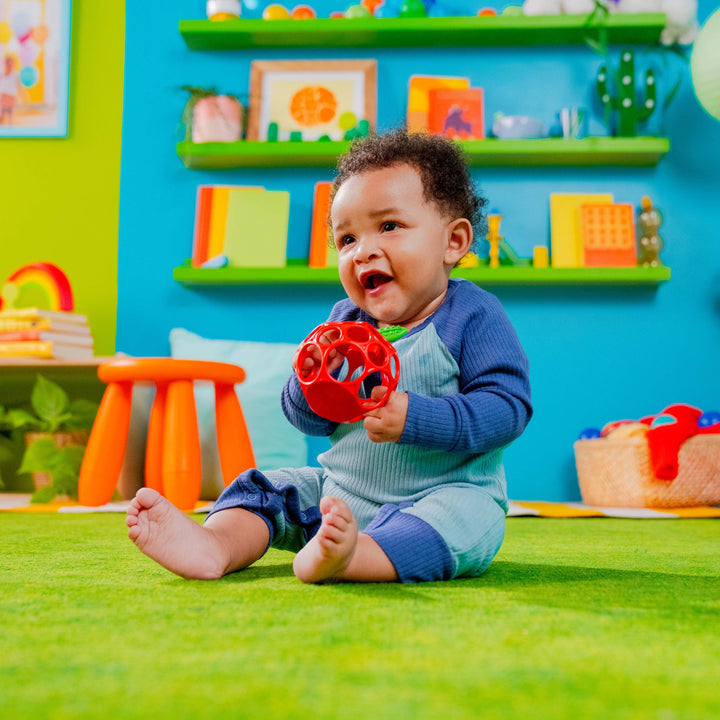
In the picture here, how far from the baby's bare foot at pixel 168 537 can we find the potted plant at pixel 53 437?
1248 millimetres

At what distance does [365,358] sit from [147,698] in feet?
1.33

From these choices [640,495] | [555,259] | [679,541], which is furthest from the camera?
[555,259]

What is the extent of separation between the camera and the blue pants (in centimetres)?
72

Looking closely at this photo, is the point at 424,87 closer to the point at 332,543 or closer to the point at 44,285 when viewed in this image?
the point at 44,285

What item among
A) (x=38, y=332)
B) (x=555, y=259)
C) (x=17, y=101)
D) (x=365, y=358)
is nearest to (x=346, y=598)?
(x=365, y=358)

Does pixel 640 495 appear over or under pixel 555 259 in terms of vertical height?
under

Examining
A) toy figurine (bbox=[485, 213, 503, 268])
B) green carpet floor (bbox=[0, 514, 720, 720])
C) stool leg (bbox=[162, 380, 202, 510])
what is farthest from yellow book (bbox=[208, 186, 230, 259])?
green carpet floor (bbox=[0, 514, 720, 720])

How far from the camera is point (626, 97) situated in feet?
7.49

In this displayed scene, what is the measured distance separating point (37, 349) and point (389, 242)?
1.36 metres

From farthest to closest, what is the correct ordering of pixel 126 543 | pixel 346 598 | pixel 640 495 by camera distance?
pixel 640 495 → pixel 126 543 → pixel 346 598

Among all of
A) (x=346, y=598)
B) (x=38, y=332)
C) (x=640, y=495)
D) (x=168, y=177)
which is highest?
(x=168, y=177)

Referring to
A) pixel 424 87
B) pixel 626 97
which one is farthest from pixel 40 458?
pixel 626 97

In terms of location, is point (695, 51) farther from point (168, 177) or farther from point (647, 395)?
point (168, 177)

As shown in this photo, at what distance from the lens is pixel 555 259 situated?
2277mm
